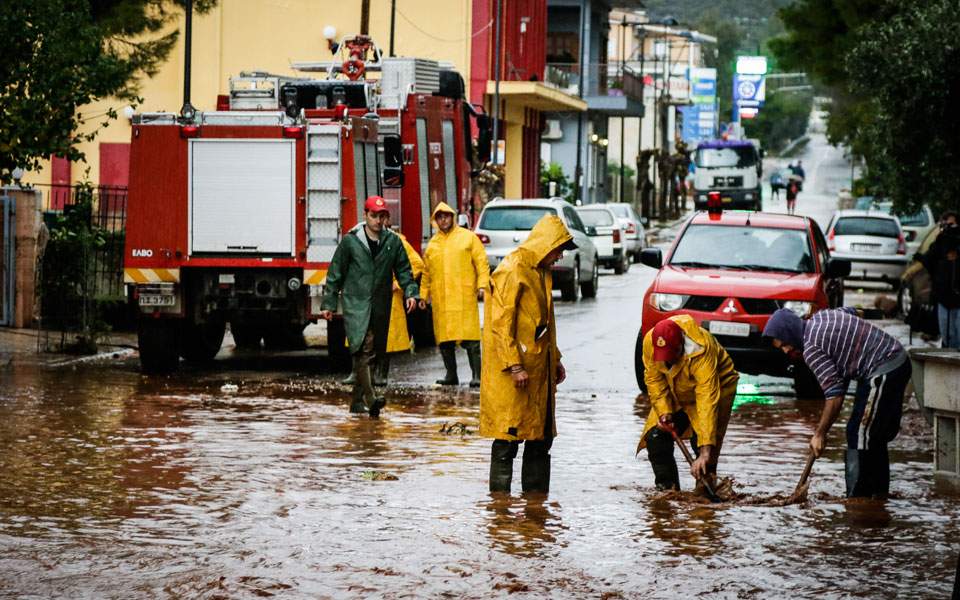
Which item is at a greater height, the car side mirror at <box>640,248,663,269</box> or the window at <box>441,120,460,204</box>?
the window at <box>441,120,460,204</box>

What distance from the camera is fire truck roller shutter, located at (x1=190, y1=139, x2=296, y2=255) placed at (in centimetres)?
1806

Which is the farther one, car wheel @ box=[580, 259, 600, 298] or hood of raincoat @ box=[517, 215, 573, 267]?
car wheel @ box=[580, 259, 600, 298]

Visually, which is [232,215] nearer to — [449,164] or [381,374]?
[381,374]

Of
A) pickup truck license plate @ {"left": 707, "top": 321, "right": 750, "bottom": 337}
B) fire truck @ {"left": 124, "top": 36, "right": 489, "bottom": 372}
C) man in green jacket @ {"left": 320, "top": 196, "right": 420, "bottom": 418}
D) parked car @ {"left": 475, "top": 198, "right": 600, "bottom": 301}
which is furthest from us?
parked car @ {"left": 475, "top": 198, "right": 600, "bottom": 301}

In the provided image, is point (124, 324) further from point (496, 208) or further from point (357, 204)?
point (496, 208)

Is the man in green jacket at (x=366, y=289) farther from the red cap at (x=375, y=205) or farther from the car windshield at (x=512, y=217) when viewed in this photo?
the car windshield at (x=512, y=217)

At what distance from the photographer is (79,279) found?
20.6 meters

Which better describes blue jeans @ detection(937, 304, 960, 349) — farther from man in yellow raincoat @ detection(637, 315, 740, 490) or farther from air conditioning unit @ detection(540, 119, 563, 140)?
air conditioning unit @ detection(540, 119, 563, 140)

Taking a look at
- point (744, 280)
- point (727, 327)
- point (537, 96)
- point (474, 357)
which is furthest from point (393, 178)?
point (537, 96)

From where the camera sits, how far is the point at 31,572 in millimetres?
8195

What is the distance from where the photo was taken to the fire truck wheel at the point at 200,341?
19734 millimetres

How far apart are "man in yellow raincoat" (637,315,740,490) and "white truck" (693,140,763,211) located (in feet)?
203

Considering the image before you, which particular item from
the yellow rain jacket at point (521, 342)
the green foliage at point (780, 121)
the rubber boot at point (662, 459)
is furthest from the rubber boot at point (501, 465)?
the green foliage at point (780, 121)

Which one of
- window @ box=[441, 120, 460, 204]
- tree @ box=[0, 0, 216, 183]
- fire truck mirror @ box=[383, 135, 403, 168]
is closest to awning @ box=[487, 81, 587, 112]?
window @ box=[441, 120, 460, 204]
